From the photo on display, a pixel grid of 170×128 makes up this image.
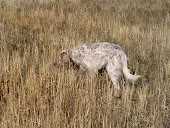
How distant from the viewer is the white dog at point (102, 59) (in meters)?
3.69

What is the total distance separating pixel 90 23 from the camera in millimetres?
7223

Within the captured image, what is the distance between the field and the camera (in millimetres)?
2529

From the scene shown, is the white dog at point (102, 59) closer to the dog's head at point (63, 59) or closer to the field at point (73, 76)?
the dog's head at point (63, 59)

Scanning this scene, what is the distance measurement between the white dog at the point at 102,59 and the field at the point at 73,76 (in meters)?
0.14

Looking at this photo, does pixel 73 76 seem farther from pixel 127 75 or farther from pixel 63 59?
pixel 127 75

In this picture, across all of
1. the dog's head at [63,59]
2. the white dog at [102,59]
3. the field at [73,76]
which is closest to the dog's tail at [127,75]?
the white dog at [102,59]

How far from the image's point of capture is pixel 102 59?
388 centimetres

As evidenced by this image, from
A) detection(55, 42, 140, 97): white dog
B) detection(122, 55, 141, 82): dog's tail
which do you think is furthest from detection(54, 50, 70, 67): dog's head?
detection(122, 55, 141, 82): dog's tail

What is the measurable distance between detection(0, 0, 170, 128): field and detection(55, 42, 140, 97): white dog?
0.14 meters

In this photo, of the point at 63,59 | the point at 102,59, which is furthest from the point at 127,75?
the point at 63,59

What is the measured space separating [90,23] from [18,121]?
542 centimetres

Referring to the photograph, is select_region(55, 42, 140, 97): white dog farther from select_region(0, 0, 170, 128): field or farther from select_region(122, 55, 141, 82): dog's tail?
select_region(0, 0, 170, 128): field

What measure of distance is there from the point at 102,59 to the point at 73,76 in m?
0.74

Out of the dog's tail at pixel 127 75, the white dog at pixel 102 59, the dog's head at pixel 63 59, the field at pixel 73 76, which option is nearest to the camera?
the field at pixel 73 76
